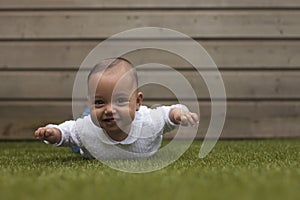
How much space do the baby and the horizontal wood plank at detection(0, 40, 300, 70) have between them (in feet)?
3.71

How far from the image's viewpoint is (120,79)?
6.04 ft

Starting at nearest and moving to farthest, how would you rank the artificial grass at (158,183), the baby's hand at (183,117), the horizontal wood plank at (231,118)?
the artificial grass at (158,183)
the baby's hand at (183,117)
the horizontal wood plank at (231,118)

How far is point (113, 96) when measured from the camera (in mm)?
1836

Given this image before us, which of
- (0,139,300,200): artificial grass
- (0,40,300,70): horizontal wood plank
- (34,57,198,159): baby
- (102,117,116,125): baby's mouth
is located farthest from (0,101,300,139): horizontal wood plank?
(0,139,300,200): artificial grass

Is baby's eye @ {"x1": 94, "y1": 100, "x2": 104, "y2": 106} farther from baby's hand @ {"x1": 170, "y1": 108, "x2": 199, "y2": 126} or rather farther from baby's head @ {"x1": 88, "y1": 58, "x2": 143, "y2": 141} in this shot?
baby's hand @ {"x1": 170, "y1": 108, "x2": 199, "y2": 126}

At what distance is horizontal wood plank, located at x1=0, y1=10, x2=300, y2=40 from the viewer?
10.1ft

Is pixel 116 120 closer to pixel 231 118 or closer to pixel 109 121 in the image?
pixel 109 121

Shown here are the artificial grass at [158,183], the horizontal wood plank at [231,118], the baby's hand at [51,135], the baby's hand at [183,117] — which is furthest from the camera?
the horizontal wood plank at [231,118]

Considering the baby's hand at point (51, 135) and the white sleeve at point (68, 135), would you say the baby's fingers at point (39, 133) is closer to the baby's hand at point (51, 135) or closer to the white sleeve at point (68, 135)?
the baby's hand at point (51, 135)

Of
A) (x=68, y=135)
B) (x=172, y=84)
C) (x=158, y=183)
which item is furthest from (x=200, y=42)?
(x=158, y=183)

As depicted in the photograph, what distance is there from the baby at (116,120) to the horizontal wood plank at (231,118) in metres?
1.09

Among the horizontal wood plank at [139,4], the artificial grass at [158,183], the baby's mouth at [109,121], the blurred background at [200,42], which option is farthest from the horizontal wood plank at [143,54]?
the artificial grass at [158,183]

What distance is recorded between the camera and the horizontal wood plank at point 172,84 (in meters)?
3.06

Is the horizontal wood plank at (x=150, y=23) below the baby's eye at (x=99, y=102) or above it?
above
